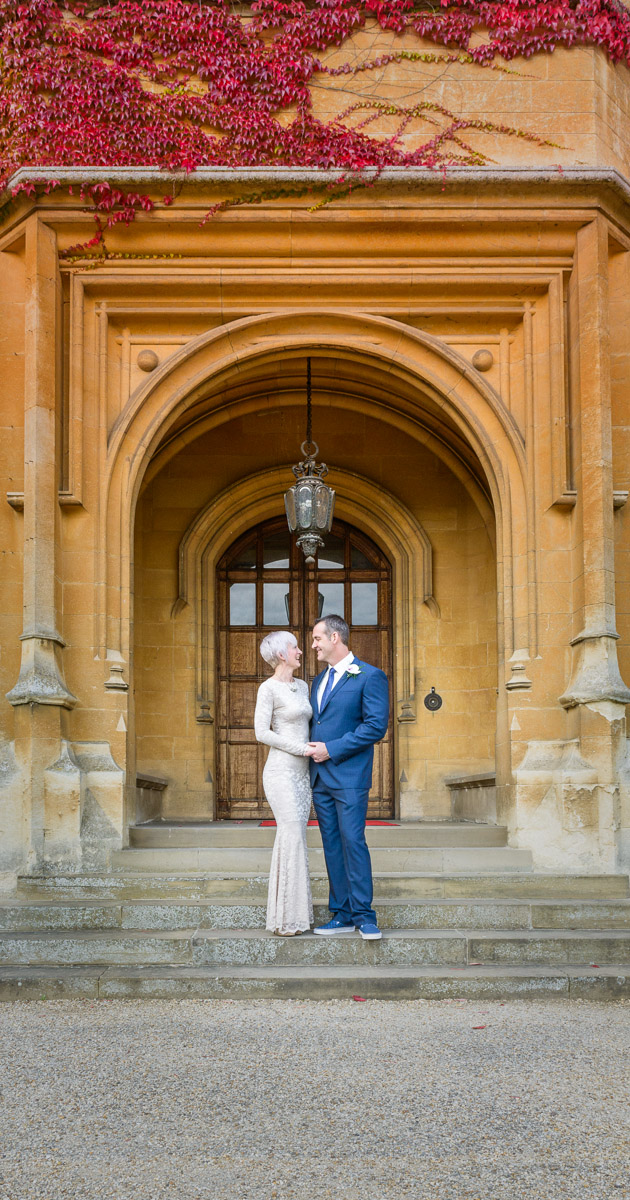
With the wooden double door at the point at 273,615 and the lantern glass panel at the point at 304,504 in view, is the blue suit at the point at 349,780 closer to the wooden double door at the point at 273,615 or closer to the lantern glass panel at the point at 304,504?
the lantern glass panel at the point at 304,504

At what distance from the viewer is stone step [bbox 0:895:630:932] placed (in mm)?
5934

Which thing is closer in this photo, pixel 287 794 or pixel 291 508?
pixel 287 794

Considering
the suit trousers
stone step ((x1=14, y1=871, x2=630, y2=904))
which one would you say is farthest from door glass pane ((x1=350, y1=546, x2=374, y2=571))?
the suit trousers

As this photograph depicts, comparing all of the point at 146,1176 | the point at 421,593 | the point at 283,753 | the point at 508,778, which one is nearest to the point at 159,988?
the point at 283,753

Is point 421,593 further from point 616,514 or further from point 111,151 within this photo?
point 111,151

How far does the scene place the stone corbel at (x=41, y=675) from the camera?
6703 mm

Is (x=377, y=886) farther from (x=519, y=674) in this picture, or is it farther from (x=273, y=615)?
(x=273, y=615)

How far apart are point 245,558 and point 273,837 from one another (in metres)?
3.51

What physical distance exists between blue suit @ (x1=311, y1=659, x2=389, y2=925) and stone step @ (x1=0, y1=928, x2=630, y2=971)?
205 mm

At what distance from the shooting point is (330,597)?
32.0ft

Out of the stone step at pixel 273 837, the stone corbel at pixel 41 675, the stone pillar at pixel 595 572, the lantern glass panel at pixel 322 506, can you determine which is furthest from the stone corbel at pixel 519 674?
the stone corbel at pixel 41 675

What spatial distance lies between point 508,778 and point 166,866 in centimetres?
226

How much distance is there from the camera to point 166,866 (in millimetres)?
6699

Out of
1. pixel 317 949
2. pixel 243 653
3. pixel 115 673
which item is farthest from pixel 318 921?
pixel 243 653
